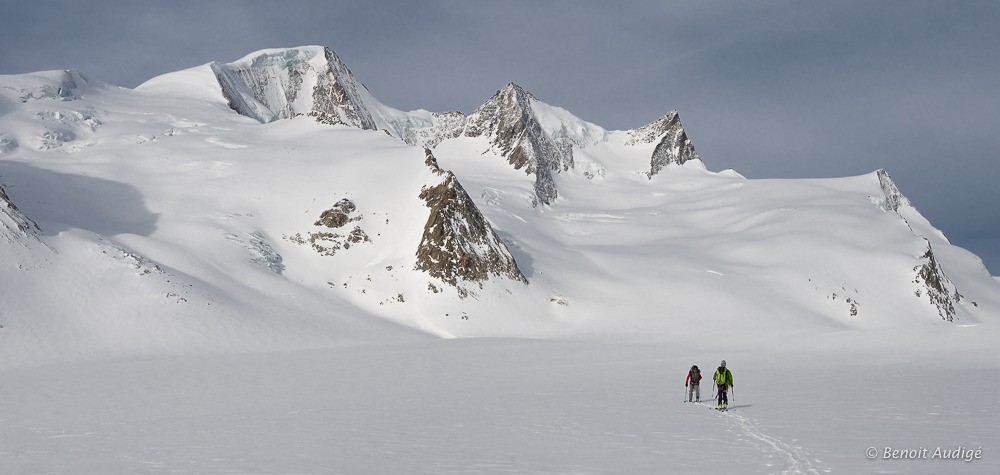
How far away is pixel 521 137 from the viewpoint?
167 metres

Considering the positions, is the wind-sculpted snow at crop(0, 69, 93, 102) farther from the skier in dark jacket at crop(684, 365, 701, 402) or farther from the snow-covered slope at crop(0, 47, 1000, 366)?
the skier in dark jacket at crop(684, 365, 701, 402)

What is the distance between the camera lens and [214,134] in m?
100

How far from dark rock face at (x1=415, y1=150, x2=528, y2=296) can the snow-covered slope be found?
0.76 feet

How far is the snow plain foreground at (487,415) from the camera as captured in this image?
15.2 metres

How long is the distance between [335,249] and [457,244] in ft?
42.4

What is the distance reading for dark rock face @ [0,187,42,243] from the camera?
50.6 meters

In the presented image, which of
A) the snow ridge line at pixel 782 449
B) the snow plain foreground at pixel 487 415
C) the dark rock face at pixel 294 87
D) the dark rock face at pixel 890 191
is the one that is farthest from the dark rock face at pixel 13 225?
the dark rock face at pixel 890 191

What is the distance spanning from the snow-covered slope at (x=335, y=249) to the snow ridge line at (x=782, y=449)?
36.8 meters

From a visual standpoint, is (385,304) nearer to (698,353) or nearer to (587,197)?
(698,353)

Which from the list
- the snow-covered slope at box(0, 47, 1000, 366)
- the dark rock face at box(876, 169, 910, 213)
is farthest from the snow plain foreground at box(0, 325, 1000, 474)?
the dark rock face at box(876, 169, 910, 213)

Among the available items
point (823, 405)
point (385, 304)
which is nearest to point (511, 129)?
point (385, 304)

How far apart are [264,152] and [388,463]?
280 feet

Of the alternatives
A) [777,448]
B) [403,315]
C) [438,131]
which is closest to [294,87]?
[438,131]

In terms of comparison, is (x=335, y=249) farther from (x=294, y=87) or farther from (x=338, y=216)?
(x=294, y=87)
